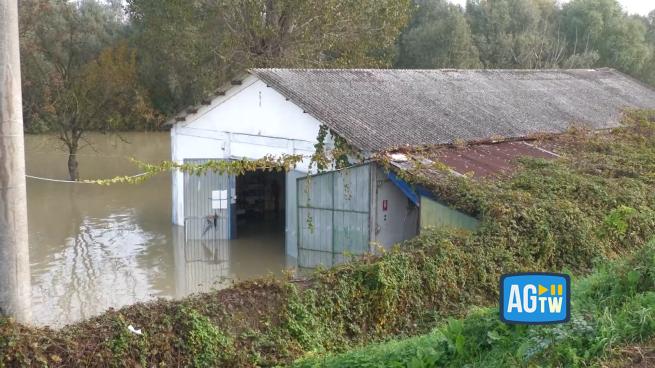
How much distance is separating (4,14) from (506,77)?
61.8 feet

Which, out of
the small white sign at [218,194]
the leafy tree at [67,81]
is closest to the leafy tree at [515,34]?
the leafy tree at [67,81]

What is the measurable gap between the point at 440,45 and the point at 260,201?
20.6 metres

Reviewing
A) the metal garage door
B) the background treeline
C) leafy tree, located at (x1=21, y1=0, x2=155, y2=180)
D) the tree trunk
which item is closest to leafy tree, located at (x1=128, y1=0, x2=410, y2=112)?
the background treeline

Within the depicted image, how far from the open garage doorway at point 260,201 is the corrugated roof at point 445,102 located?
14.3ft

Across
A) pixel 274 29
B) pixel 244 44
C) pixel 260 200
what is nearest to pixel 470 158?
pixel 260 200

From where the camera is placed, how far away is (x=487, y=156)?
1549 centimetres

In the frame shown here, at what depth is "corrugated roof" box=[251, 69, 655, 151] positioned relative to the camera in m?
15.3

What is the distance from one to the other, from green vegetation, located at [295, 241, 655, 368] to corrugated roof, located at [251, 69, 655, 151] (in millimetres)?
7220

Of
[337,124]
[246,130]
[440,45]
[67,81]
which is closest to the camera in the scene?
[337,124]

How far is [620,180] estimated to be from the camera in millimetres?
13969

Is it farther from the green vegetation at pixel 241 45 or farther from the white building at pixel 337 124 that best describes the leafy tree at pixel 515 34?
the white building at pixel 337 124

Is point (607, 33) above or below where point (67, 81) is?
above

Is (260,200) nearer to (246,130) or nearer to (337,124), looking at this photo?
(246,130)

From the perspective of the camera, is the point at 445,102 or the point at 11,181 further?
the point at 445,102
